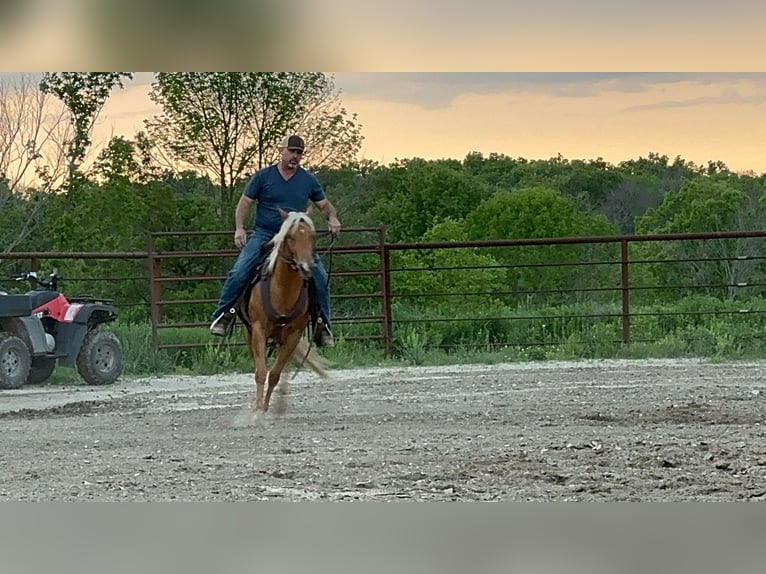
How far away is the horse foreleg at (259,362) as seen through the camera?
19.0 feet

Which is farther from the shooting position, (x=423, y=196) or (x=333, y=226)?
(x=423, y=196)

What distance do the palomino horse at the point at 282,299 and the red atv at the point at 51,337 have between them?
1637 millimetres

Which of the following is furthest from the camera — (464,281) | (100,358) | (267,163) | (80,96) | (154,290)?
(464,281)

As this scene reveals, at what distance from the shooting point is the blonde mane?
5.31 meters

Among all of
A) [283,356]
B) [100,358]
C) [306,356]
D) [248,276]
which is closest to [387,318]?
[100,358]

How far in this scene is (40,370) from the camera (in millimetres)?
7352

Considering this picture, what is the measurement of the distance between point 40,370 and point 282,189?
2499 millimetres

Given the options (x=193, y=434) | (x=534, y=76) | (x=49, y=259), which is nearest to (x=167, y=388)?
(x=49, y=259)

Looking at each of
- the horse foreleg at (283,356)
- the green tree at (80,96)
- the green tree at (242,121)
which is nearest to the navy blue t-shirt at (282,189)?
the horse foreleg at (283,356)

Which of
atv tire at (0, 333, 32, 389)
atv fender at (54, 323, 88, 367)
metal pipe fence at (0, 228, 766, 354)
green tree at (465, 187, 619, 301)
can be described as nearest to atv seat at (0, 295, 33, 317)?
atv tire at (0, 333, 32, 389)

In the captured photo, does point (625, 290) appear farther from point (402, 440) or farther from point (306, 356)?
point (402, 440)

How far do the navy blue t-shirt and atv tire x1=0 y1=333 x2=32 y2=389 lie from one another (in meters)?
1.97

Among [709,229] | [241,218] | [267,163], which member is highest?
[267,163]

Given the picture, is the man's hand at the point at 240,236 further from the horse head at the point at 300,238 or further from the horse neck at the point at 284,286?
the horse head at the point at 300,238
